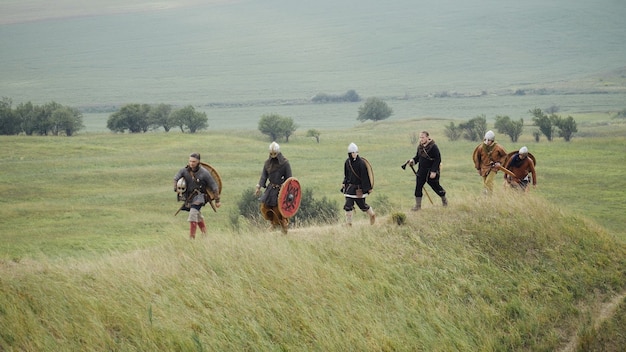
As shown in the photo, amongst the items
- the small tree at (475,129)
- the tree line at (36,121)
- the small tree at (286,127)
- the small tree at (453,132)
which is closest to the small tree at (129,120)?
the tree line at (36,121)

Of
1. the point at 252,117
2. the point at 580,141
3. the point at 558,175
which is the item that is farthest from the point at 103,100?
the point at 558,175

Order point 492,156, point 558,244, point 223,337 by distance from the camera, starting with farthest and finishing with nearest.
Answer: point 492,156
point 558,244
point 223,337

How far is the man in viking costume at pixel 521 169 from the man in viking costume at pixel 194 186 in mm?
9842

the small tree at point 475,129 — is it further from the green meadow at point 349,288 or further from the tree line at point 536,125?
the green meadow at point 349,288

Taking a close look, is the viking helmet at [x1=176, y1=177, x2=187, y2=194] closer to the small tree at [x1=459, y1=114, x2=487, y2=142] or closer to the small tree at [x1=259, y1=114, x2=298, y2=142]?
the small tree at [x1=459, y1=114, x2=487, y2=142]

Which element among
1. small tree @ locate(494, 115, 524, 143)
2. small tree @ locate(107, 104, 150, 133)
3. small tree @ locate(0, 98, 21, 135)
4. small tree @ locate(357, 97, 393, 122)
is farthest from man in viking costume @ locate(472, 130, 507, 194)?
small tree @ locate(357, 97, 393, 122)

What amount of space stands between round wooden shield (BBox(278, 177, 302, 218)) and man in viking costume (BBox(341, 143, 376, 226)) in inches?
52.4

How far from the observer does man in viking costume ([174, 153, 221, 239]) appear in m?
18.1

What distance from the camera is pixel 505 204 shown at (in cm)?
2031

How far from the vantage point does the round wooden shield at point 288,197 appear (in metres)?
17.5

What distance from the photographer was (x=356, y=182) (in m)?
18.9

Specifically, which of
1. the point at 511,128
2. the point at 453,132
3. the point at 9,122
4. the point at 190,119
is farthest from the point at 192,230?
the point at 9,122

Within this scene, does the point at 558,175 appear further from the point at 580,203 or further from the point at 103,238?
the point at 103,238

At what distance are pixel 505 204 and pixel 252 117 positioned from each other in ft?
440
